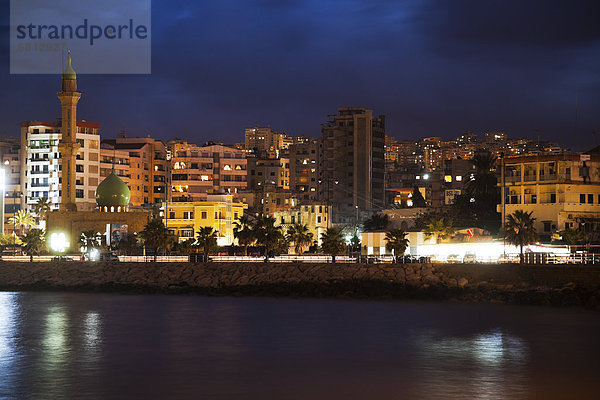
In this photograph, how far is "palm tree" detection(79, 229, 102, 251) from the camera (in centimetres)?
9906

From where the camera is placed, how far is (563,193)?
3408 inches

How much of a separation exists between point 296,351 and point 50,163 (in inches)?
4561

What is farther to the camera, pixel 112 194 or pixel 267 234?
pixel 112 194

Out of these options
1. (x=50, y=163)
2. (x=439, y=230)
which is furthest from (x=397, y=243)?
(x=50, y=163)

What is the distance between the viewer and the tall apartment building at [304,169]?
540 feet

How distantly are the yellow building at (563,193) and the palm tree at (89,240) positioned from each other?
1823 inches

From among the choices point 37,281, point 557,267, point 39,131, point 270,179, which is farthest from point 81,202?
point 557,267

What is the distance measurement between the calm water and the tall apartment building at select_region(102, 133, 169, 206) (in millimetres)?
92028

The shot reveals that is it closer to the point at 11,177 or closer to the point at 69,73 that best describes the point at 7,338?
the point at 69,73

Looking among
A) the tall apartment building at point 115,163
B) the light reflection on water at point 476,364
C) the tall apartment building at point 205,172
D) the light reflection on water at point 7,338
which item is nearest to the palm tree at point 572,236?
the light reflection on water at point 476,364

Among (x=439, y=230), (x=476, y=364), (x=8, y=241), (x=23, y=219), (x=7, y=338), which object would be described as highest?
(x=23, y=219)

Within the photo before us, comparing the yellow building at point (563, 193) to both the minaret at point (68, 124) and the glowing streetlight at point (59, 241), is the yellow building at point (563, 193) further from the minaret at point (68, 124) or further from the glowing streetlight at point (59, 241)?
the minaret at point (68, 124)

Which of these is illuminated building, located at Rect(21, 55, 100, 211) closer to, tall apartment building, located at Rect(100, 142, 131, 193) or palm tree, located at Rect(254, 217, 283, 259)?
tall apartment building, located at Rect(100, 142, 131, 193)

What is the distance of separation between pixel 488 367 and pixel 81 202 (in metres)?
115
